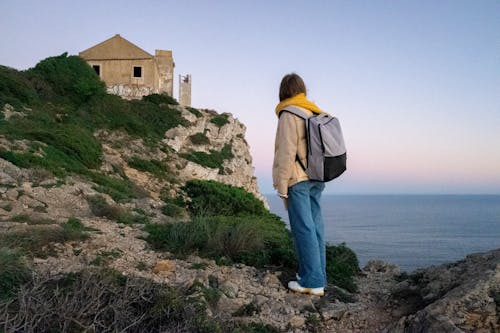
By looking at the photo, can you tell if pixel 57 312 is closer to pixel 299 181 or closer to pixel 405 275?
pixel 299 181

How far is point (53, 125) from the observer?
55.1 feet

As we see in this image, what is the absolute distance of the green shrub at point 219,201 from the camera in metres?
10.7

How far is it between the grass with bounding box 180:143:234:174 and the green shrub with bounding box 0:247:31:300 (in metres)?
20.9

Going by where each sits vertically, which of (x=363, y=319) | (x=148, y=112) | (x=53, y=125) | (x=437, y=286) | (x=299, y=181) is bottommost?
(x=363, y=319)

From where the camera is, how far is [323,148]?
3.80 meters

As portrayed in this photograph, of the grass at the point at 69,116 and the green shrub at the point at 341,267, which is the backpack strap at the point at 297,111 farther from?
the grass at the point at 69,116

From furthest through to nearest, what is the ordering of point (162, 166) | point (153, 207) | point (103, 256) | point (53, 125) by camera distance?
point (162, 166) < point (53, 125) < point (153, 207) < point (103, 256)

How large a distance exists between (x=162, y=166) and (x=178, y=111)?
10.2 metres

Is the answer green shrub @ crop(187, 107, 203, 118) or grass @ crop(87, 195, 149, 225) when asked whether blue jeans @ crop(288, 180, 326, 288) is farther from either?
green shrub @ crop(187, 107, 203, 118)

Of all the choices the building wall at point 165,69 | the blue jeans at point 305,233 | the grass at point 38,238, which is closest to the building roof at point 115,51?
the building wall at point 165,69

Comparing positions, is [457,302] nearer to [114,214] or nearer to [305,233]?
[305,233]

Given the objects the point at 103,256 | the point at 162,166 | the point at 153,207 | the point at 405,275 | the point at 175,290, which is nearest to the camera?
the point at 175,290

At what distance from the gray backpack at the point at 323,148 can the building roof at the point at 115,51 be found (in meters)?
30.8

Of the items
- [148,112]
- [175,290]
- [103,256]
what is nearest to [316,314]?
[175,290]
